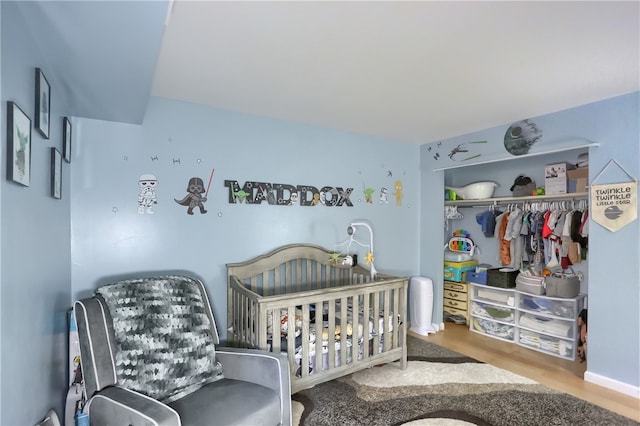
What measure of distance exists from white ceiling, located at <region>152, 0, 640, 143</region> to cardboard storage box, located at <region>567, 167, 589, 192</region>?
2.61 ft

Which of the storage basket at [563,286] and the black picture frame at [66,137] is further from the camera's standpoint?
the storage basket at [563,286]

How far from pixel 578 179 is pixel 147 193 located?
3.91 meters

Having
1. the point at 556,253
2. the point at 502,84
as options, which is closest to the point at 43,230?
the point at 502,84

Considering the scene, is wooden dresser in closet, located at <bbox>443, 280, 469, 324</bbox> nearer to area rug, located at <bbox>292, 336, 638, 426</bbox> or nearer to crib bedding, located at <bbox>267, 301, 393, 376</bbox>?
area rug, located at <bbox>292, 336, 638, 426</bbox>

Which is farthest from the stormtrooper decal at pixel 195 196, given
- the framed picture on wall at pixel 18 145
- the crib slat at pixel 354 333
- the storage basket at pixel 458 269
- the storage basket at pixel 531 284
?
the storage basket at pixel 531 284

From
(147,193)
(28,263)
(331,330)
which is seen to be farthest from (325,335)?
(28,263)

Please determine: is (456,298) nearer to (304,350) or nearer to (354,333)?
(354,333)

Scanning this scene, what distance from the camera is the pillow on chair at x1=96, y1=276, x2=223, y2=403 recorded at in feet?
5.78

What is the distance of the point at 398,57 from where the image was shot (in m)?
1.92

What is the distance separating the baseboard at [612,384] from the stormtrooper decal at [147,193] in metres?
3.76

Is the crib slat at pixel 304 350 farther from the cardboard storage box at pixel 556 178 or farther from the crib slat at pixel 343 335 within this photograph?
the cardboard storage box at pixel 556 178

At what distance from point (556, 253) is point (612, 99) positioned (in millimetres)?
1581

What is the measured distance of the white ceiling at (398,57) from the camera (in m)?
1.52

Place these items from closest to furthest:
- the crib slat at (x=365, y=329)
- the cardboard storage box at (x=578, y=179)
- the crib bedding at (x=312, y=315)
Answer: the crib bedding at (x=312, y=315)
the crib slat at (x=365, y=329)
the cardboard storage box at (x=578, y=179)
